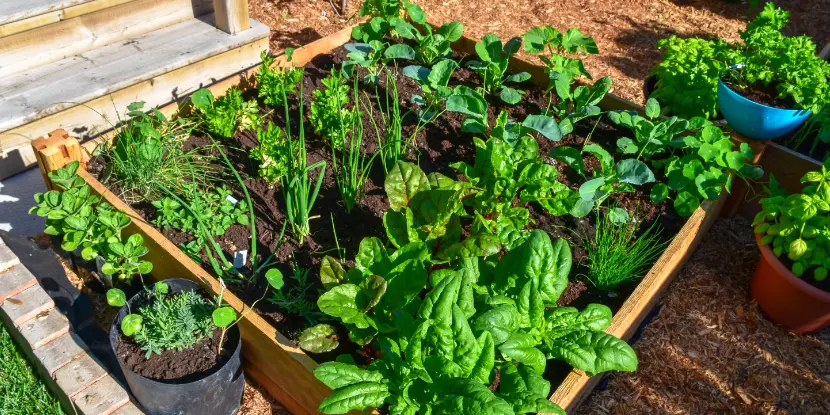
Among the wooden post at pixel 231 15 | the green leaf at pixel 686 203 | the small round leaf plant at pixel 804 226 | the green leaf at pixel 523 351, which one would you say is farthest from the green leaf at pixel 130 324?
the small round leaf plant at pixel 804 226

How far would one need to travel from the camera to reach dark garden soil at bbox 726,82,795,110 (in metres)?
3.14

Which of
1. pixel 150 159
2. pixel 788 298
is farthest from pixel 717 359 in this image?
pixel 150 159

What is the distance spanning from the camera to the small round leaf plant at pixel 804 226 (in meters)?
2.61

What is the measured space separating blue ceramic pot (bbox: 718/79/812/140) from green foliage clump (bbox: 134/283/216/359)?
8.06 feet

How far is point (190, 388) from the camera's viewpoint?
87.0 inches

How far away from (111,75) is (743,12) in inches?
182

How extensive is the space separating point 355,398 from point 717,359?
175 cm

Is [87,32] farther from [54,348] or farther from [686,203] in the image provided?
[686,203]

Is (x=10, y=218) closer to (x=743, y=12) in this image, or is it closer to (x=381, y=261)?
(x=381, y=261)

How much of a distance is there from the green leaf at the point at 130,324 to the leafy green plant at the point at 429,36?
78.5 inches

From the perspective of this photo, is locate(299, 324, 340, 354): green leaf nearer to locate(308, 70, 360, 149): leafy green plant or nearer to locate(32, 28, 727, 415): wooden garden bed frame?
locate(32, 28, 727, 415): wooden garden bed frame

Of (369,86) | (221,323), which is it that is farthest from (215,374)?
(369,86)

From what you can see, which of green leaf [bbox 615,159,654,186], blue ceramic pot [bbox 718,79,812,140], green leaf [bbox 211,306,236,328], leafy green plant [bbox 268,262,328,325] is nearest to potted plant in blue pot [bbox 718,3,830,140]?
blue ceramic pot [bbox 718,79,812,140]

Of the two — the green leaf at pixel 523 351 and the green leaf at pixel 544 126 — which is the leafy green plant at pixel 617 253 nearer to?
the green leaf at pixel 544 126
